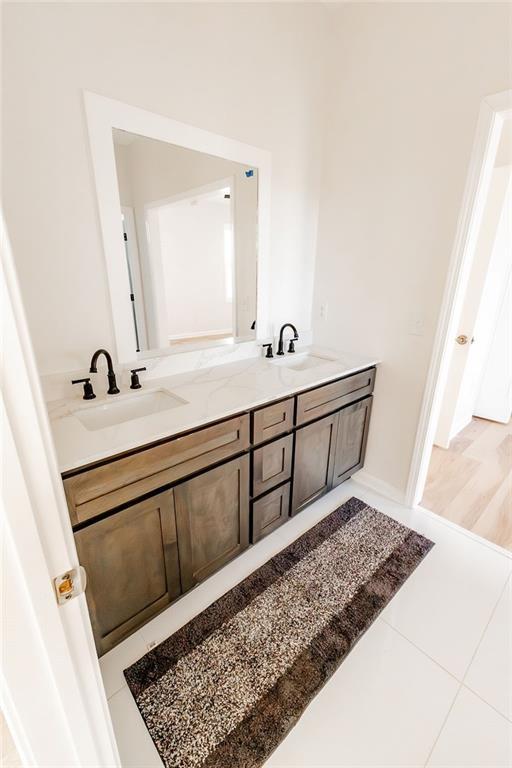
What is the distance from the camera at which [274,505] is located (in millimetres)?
1822

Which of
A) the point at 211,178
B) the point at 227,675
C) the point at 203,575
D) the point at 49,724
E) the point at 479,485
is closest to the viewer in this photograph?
the point at 49,724

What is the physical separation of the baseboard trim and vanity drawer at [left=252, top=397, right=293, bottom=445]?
1039mm

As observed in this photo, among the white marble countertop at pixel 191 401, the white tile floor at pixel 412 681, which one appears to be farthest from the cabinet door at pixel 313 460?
the white tile floor at pixel 412 681

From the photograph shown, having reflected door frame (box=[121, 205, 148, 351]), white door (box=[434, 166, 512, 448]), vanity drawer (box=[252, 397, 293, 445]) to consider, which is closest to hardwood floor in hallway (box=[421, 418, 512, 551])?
white door (box=[434, 166, 512, 448])

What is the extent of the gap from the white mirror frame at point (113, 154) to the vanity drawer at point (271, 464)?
2.61 ft

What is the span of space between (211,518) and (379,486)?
1380 mm

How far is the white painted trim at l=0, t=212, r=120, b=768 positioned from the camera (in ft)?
1.36

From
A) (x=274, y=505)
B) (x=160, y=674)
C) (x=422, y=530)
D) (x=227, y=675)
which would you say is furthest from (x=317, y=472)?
(x=160, y=674)

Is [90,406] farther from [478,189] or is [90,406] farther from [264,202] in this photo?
[478,189]

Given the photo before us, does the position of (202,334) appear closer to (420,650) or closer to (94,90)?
(94,90)

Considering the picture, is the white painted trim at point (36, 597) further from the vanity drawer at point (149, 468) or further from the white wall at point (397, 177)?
the white wall at point (397, 177)

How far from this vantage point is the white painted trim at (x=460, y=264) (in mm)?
1562

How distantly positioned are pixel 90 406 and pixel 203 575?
0.93 m

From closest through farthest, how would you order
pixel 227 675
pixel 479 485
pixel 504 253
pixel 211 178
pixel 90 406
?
pixel 227 675, pixel 90 406, pixel 211 178, pixel 479 485, pixel 504 253
